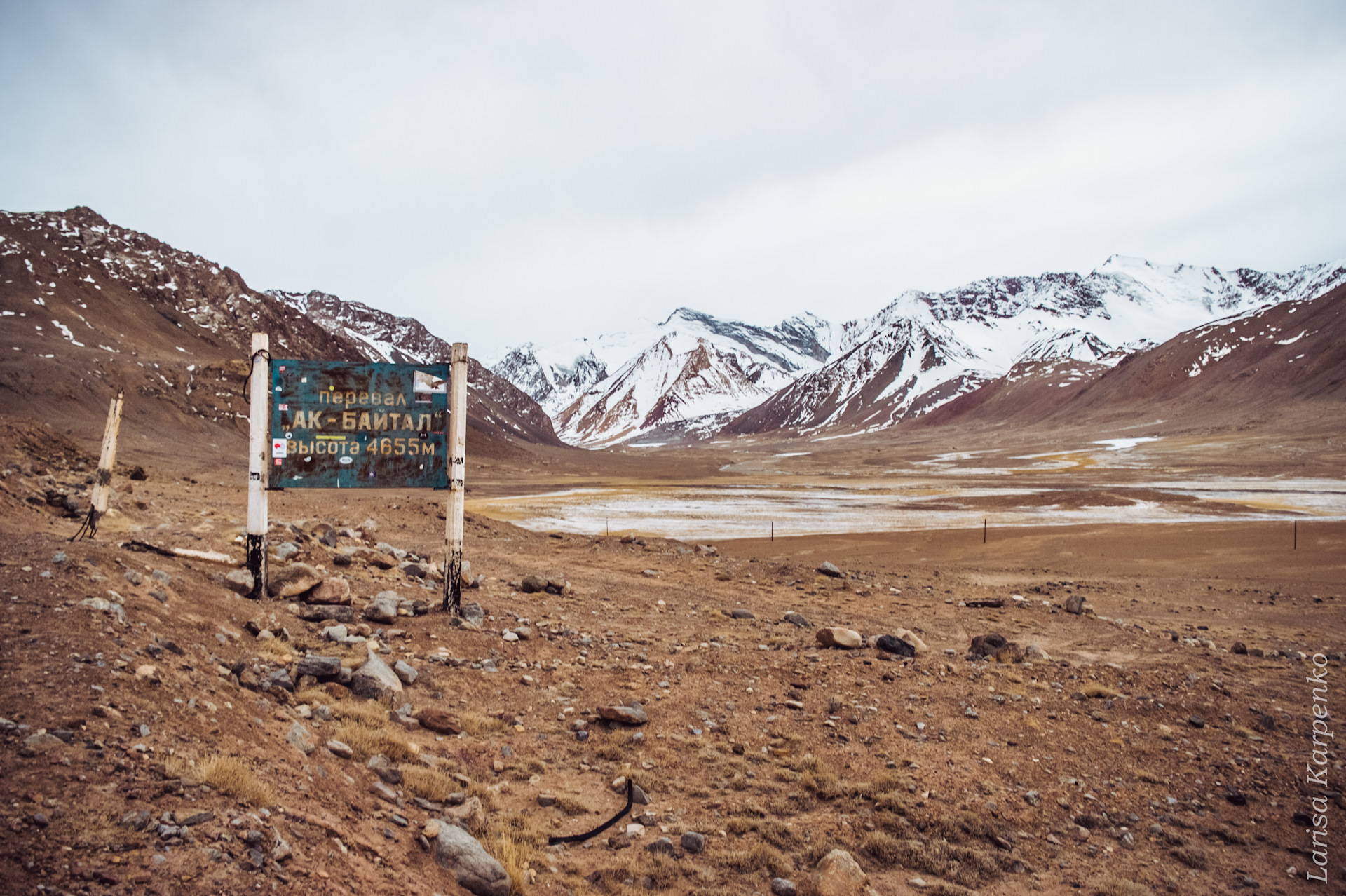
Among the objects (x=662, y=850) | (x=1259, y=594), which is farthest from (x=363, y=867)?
(x=1259, y=594)

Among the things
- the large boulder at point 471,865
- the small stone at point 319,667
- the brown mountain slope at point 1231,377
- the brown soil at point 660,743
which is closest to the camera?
the brown soil at point 660,743

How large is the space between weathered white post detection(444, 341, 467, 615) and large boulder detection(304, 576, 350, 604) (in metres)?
1.37

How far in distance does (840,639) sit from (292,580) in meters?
7.75

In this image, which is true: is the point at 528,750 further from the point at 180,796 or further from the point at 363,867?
the point at 180,796

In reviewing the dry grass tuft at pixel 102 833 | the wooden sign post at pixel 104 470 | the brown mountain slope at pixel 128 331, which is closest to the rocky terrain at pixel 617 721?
the dry grass tuft at pixel 102 833

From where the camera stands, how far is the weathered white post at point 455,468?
10.2 metres

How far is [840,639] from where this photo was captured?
420 inches

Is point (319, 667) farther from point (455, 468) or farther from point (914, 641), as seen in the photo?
point (914, 641)

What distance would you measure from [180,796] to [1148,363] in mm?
208814

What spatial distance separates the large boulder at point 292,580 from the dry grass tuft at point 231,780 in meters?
5.95

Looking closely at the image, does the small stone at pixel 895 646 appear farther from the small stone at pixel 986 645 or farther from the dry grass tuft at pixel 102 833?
the dry grass tuft at pixel 102 833

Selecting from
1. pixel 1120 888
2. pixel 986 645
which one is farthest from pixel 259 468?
pixel 986 645

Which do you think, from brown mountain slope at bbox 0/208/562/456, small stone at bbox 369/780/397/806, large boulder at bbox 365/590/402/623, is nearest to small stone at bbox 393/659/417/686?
large boulder at bbox 365/590/402/623

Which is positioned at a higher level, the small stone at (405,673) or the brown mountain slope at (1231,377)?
the brown mountain slope at (1231,377)
